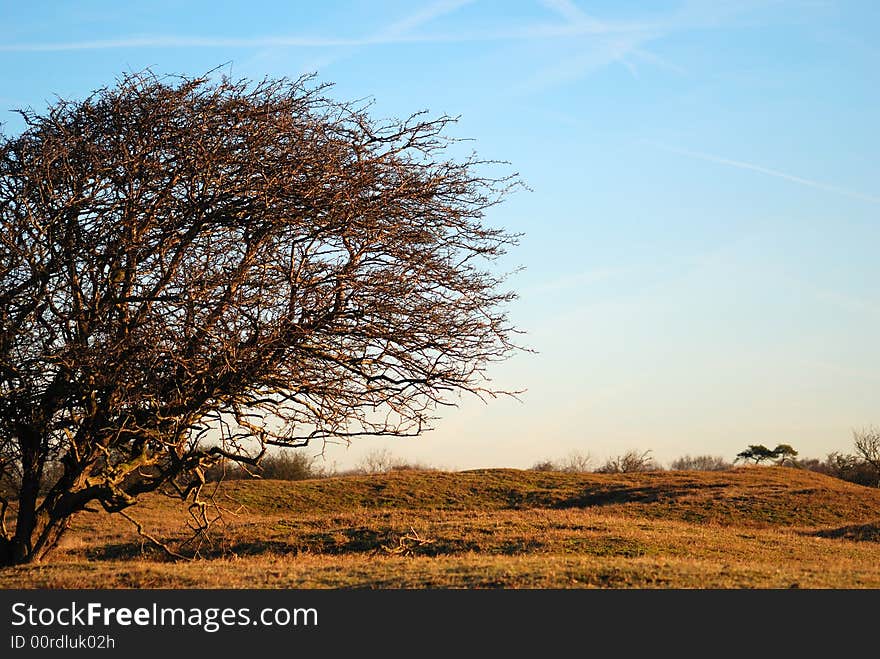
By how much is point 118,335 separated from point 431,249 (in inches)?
200

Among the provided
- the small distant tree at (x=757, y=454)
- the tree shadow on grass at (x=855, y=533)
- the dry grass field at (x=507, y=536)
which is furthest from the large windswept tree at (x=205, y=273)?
the small distant tree at (x=757, y=454)

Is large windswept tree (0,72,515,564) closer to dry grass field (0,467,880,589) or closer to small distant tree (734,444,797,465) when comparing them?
dry grass field (0,467,880,589)

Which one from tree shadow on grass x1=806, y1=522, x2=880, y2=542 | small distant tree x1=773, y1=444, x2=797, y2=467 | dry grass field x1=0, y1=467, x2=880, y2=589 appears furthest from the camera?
small distant tree x1=773, y1=444, x2=797, y2=467

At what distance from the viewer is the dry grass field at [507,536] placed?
12.8m

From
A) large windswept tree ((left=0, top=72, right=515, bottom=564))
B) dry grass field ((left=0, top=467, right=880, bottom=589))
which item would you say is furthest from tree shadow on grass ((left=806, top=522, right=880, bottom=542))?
large windswept tree ((left=0, top=72, right=515, bottom=564))

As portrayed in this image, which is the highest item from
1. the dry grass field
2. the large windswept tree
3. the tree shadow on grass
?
the large windswept tree

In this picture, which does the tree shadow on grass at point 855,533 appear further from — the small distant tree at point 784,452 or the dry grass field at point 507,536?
the small distant tree at point 784,452

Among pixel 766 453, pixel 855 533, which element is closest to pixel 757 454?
pixel 766 453

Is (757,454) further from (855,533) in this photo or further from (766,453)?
(855,533)

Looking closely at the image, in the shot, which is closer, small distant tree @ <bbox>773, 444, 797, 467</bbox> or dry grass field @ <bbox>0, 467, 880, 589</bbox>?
dry grass field @ <bbox>0, 467, 880, 589</bbox>

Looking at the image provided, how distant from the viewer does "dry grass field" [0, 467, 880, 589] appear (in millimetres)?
12773

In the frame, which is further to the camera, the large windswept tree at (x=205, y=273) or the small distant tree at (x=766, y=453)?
the small distant tree at (x=766, y=453)

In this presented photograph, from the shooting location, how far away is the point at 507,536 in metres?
19.5

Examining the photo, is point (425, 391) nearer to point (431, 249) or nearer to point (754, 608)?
point (431, 249)
